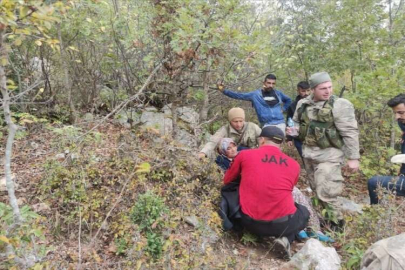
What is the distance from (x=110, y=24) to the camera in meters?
5.34

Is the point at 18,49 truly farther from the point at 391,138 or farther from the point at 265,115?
the point at 391,138

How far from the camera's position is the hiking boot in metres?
3.42

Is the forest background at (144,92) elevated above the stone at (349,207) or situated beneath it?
elevated above

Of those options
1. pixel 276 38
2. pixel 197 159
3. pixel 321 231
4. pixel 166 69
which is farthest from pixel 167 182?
pixel 276 38

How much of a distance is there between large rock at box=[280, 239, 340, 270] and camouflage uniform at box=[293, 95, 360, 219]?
44.5 inches

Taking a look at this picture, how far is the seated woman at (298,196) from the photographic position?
12.6ft

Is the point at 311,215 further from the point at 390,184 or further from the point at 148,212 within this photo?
the point at 148,212

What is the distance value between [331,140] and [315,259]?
1739 mm

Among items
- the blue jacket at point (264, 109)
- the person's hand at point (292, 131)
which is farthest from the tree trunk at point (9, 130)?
the blue jacket at point (264, 109)

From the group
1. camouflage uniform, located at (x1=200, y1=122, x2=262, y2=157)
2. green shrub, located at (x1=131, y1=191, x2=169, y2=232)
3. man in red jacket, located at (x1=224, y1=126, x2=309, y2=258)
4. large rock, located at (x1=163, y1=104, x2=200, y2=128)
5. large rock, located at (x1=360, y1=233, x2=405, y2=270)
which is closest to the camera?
large rock, located at (x1=360, y1=233, x2=405, y2=270)

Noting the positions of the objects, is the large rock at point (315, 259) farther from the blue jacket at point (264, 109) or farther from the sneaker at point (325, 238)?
the blue jacket at point (264, 109)

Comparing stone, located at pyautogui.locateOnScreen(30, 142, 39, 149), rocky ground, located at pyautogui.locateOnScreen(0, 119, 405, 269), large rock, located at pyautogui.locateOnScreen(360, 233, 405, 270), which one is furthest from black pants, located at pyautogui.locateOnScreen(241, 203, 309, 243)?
stone, located at pyautogui.locateOnScreen(30, 142, 39, 149)

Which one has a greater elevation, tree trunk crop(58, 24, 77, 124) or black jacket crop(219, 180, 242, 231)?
tree trunk crop(58, 24, 77, 124)

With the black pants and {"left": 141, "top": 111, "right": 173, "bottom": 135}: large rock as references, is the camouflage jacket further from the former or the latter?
{"left": 141, "top": 111, "right": 173, "bottom": 135}: large rock
